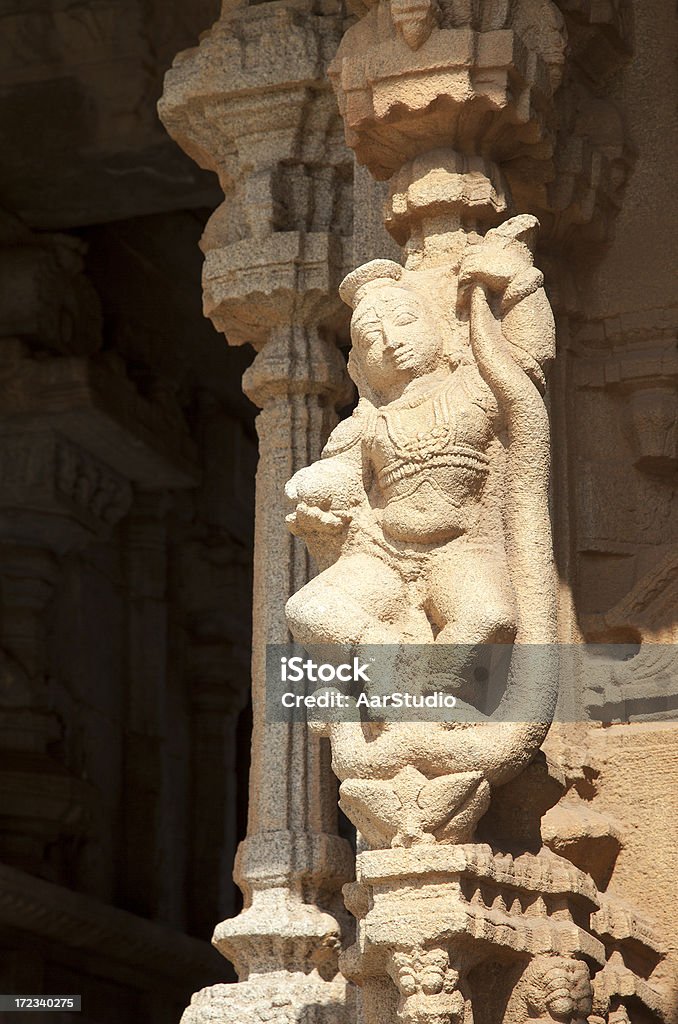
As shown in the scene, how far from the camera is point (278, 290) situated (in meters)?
7.25

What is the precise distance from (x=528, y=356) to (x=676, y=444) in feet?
3.22

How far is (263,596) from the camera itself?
22.9 ft

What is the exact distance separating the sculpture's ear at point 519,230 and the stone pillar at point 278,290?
2.12 m

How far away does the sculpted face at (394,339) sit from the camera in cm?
490

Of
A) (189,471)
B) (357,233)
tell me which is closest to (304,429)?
(357,233)

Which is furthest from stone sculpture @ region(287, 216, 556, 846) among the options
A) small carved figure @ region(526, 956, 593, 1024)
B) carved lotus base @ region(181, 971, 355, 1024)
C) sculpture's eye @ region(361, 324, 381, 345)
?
carved lotus base @ region(181, 971, 355, 1024)

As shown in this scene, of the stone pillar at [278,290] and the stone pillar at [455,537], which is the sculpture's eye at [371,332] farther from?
the stone pillar at [278,290]

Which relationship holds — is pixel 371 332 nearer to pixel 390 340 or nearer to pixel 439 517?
pixel 390 340

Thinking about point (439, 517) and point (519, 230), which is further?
point (519, 230)

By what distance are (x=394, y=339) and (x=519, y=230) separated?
49 cm

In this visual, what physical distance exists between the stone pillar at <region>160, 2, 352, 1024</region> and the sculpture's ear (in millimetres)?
2117

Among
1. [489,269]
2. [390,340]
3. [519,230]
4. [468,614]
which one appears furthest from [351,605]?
[519,230]

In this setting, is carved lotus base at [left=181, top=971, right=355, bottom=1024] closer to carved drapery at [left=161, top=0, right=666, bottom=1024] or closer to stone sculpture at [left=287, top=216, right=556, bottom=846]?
carved drapery at [left=161, top=0, right=666, bottom=1024]

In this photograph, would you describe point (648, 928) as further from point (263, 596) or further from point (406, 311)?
point (263, 596)
